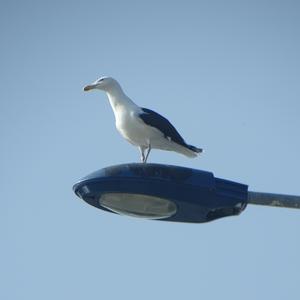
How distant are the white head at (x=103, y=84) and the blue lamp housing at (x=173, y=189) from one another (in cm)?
475

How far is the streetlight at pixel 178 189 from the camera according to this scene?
20.2ft

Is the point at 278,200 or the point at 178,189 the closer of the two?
the point at 278,200

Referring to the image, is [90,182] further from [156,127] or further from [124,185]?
[156,127]

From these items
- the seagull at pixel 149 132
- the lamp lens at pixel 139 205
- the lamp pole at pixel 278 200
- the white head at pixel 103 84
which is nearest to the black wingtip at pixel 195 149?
the seagull at pixel 149 132

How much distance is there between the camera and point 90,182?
6.38 meters

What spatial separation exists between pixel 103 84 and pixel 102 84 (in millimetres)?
15

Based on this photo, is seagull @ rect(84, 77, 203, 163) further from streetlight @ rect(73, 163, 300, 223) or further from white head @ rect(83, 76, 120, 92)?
streetlight @ rect(73, 163, 300, 223)

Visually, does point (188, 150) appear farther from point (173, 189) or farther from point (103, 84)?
point (173, 189)

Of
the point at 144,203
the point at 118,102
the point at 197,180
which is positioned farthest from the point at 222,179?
the point at 118,102

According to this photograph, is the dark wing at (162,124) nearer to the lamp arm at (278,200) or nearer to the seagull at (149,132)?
the seagull at (149,132)

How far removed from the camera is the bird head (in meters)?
11.1

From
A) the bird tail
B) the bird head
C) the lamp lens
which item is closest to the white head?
the bird head

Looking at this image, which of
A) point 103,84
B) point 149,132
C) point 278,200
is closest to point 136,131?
point 149,132

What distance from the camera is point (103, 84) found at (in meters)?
11.2
